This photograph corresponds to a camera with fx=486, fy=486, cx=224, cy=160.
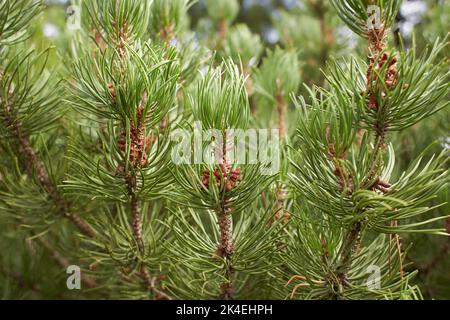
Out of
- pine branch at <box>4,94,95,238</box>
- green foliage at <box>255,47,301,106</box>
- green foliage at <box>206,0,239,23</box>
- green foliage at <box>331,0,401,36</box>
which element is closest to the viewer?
green foliage at <box>331,0,401,36</box>

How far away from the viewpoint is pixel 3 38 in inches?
20.6

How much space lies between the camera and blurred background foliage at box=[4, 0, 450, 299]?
0.65 meters

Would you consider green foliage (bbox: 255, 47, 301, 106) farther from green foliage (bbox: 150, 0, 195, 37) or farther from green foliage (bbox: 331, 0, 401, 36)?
green foliage (bbox: 331, 0, 401, 36)

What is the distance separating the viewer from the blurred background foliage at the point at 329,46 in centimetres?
65

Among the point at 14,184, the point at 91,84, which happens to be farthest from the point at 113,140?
the point at 14,184

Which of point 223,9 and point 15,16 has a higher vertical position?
point 223,9

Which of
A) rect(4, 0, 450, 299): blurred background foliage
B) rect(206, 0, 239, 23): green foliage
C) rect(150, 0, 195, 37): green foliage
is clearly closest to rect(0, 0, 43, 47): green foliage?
rect(4, 0, 450, 299): blurred background foliage

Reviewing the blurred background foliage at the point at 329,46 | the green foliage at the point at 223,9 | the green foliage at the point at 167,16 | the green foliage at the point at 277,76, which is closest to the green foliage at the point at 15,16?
the blurred background foliage at the point at 329,46

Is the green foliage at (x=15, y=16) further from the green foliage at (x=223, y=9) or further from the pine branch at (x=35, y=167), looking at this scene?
the green foliage at (x=223, y=9)

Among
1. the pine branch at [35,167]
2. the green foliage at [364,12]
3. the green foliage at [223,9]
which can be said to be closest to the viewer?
the green foliage at [364,12]

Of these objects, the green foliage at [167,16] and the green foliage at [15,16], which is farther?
the green foliage at [167,16]

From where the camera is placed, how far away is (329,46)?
38.8 inches

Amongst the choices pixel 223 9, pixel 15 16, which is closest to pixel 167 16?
pixel 15 16

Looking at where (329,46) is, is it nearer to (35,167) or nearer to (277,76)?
(277,76)
